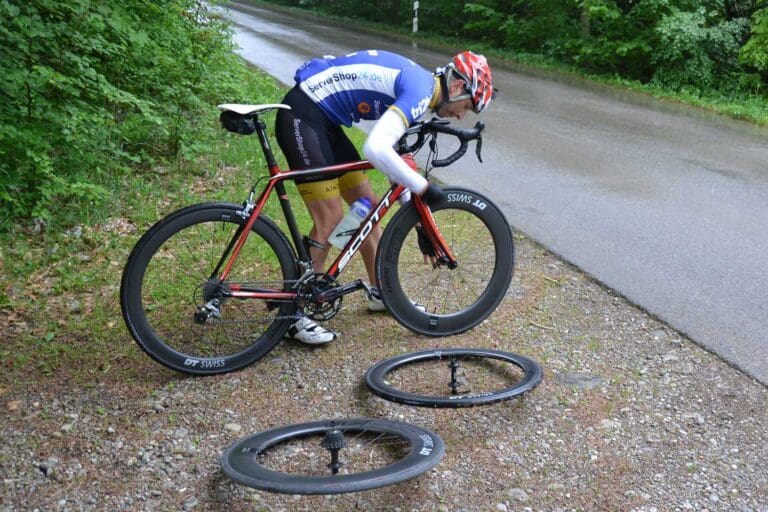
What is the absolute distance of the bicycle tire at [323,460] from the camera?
293cm

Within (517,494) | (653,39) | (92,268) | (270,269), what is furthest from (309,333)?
(653,39)

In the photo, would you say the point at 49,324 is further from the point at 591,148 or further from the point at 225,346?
the point at 591,148

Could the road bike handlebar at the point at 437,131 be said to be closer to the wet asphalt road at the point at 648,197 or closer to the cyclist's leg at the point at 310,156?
the cyclist's leg at the point at 310,156

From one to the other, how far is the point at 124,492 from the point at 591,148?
28.5ft

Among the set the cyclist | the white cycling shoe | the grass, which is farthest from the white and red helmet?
the grass

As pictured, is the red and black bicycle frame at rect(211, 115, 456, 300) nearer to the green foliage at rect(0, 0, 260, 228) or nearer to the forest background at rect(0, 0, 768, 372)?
the forest background at rect(0, 0, 768, 372)

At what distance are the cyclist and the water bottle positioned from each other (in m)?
0.10

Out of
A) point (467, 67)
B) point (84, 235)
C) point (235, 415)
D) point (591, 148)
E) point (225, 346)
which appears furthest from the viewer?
point (591, 148)

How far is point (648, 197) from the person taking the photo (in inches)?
324

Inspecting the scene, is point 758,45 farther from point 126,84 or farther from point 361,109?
point 361,109

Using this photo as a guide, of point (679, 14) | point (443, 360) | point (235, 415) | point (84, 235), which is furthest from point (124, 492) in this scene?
point (679, 14)

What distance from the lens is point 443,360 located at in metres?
4.51

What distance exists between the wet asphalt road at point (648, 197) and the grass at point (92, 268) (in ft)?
6.62

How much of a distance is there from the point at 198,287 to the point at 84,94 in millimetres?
3236
